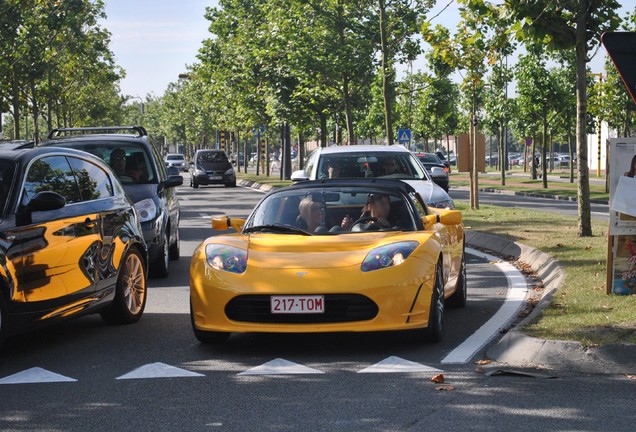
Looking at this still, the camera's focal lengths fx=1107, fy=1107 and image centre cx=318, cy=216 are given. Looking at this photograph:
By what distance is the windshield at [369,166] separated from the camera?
1576 cm

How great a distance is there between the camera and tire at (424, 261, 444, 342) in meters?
8.05

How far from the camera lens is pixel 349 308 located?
7.77 m

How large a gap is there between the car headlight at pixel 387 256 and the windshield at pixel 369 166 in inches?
295

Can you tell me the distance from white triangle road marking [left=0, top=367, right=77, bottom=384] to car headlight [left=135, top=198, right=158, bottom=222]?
5.73 meters

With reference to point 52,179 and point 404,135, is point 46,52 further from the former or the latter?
point 52,179

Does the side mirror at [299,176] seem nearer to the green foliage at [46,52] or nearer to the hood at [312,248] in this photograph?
the hood at [312,248]

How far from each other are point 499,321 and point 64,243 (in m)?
3.67

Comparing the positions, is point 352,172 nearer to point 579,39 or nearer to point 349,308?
point 579,39

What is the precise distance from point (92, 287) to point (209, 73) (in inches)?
2080

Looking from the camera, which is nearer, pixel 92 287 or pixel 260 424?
pixel 260 424

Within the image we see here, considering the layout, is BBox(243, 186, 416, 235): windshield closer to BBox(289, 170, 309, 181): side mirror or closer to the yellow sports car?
the yellow sports car

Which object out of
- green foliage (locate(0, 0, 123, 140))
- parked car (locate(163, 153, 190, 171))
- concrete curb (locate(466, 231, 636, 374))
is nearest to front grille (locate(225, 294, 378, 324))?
concrete curb (locate(466, 231, 636, 374))

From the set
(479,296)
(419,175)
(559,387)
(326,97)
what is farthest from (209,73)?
(559,387)

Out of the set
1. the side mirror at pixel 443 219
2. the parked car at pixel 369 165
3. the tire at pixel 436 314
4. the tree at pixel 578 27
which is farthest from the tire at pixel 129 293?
the tree at pixel 578 27
